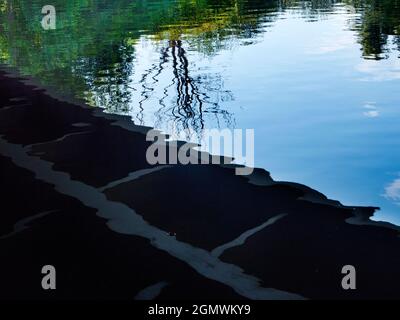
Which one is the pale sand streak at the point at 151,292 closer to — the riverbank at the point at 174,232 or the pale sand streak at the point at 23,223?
the riverbank at the point at 174,232

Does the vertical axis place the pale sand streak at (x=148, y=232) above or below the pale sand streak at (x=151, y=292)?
above

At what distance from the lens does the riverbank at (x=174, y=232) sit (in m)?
3.07

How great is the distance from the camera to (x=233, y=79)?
11.8 metres

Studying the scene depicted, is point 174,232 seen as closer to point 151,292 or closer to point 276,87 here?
point 151,292

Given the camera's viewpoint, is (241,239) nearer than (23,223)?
Yes

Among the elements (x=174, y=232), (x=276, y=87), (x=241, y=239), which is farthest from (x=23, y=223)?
(x=276, y=87)

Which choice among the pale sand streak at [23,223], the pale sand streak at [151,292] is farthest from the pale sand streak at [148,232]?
the pale sand streak at [23,223]

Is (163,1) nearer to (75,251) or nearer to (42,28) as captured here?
(42,28)

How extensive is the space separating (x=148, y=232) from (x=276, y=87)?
7.49 metres

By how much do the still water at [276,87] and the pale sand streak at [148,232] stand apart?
215 centimetres

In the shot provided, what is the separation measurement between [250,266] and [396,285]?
36.8 inches

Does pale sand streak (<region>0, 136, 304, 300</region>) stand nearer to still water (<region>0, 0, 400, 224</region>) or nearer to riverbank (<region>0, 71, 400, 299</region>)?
riverbank (<region>0, 71, 400, 299</region>)

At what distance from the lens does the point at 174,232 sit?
375 centimetres
